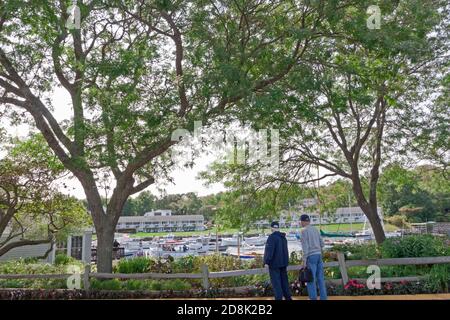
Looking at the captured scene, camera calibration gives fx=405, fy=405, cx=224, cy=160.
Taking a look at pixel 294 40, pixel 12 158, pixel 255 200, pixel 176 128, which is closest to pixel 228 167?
pixel 255 200

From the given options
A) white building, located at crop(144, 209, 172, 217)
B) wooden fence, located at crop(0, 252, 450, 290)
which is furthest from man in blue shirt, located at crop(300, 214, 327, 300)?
white building, located at crop(144, 209, 172, 217)

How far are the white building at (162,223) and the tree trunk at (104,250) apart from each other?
6018 cm

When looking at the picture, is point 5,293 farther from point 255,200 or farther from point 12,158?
point 255,200

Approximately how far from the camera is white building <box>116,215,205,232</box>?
7456cm

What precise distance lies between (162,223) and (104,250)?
70.8 metres

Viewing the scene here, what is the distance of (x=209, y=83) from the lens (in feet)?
32.6

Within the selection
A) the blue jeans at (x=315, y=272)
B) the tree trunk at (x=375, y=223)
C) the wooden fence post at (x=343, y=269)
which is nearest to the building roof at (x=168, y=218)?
the tree trunk at (x=375, y=223)

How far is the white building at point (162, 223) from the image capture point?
74.6 meters

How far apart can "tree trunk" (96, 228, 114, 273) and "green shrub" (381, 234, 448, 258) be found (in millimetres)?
8335

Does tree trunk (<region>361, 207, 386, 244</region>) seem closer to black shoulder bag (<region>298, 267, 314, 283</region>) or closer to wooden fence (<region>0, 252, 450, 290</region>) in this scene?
wooden fence (<region>0, 252, 450, 290</region>)

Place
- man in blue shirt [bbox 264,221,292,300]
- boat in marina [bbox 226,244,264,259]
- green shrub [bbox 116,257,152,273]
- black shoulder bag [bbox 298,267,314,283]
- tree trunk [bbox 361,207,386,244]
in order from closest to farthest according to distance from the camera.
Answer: black shoulder bag [bbox 298,267,314,283] < man in blue shirt [bbox 264,221,292,300] < green shrub [bbox 116,257,152,273] < tree trunk [bbox 361,207,386,244] < boat in marina [bbox 226,244,264,259]

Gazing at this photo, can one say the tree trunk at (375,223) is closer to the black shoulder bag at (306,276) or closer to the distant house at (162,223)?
the black shoulder bag at (306,276)

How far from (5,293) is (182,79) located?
8.37m

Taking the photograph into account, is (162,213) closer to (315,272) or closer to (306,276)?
(315,272)
